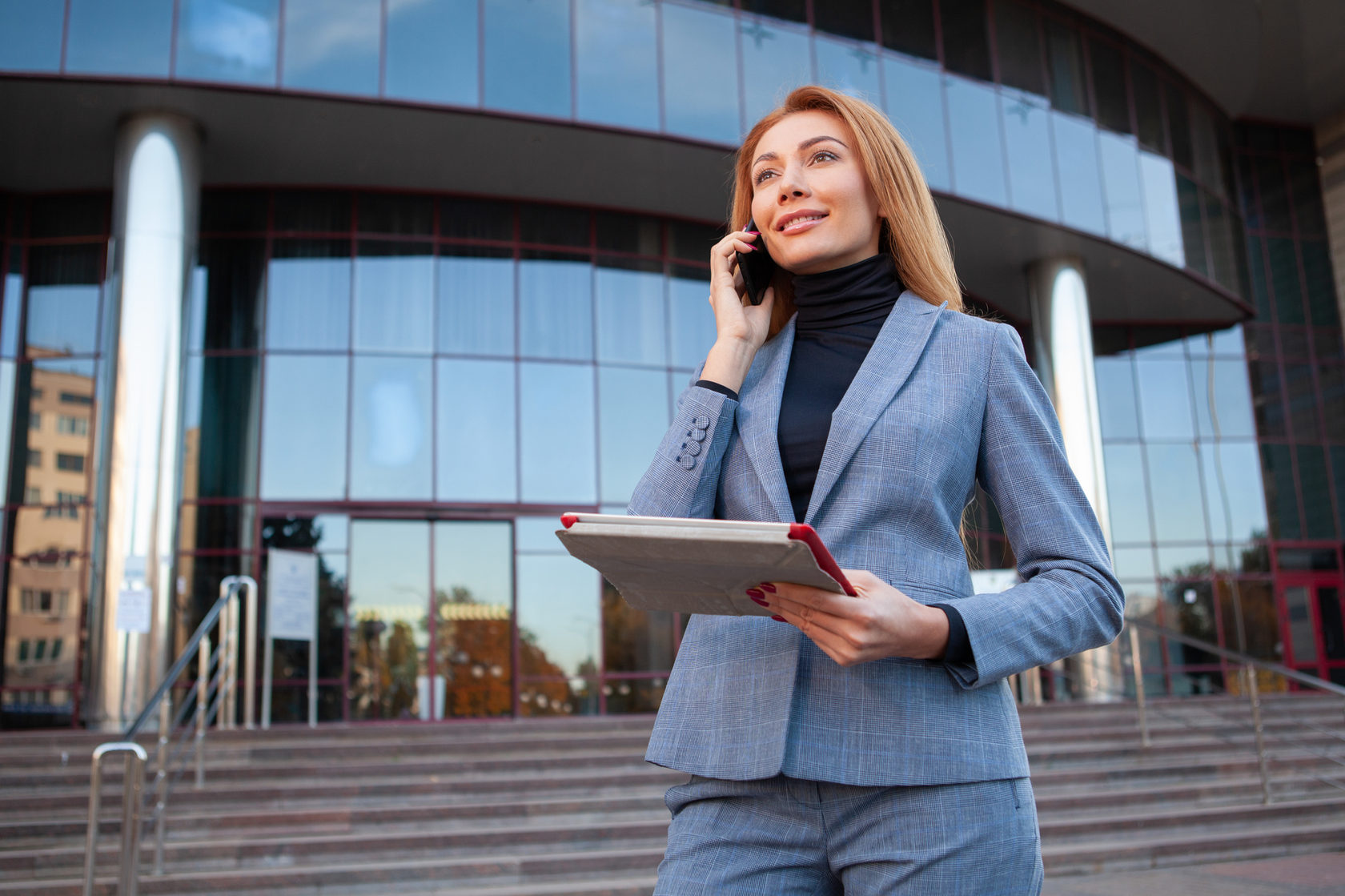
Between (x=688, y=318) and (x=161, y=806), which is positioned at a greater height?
(x=688, y=318)

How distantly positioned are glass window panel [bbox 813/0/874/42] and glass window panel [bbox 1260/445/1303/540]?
11.4m

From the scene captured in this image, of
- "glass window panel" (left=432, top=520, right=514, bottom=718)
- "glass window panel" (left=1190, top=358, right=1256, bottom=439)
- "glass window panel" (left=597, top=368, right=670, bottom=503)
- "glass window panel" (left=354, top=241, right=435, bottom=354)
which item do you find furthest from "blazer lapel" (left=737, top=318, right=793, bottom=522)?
"glass window panel" (left=1190, top=358, right=1256, bottom=439)

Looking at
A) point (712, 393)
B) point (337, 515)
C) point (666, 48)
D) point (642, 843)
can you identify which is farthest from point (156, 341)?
point (712, 393)

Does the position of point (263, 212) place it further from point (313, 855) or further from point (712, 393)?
point (712, 393)

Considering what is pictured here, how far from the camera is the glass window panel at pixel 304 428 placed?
15750 millimetres

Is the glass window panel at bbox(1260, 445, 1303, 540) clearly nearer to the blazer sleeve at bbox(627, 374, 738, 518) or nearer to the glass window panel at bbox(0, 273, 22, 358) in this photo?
the glass window panel at bbox(0, 273, 22, 358)

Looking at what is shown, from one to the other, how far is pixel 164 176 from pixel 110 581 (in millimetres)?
5065

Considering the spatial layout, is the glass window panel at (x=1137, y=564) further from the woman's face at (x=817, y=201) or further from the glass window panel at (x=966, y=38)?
the woman's face at (x=817, y=201)

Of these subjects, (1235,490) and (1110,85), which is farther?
(1235,490)

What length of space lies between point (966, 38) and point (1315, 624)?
1270 centimetres

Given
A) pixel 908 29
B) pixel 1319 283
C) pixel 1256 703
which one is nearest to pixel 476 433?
pixel 908 29

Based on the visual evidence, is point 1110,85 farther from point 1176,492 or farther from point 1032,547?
point 1032,547

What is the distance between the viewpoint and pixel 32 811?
8758 millimetres

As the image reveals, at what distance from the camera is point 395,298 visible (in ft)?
54.4
